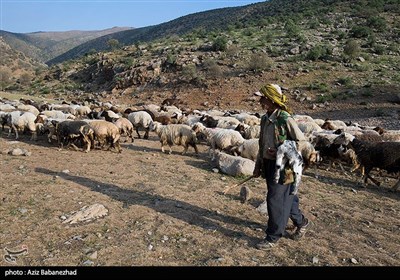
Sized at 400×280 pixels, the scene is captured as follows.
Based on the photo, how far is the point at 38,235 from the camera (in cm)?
449

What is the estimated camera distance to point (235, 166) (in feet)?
26.2

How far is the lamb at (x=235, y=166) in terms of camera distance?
7867 mm

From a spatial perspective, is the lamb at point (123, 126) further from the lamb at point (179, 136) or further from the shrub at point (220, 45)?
the shrub at point (220, 45)

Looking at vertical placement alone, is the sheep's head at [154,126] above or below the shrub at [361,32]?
below

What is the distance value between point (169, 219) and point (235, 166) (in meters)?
3.12

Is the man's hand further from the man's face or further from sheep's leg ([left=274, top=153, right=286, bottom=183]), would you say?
the man's face

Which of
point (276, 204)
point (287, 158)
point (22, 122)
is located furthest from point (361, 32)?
point (276, 204)

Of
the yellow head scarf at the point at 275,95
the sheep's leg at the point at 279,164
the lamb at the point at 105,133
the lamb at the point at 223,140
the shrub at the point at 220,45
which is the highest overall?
the shrub at the point at 220,45

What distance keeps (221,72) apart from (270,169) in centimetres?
2426

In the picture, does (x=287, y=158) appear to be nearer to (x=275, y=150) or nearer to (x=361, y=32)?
(x=275, y=150)

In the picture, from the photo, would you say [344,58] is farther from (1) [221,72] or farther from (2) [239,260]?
(2) [239,260]

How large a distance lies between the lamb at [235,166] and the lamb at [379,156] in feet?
9.02

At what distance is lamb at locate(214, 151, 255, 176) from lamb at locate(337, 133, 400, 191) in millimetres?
2750

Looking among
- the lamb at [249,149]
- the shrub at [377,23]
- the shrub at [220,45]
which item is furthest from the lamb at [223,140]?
the shrub at [377,23]
